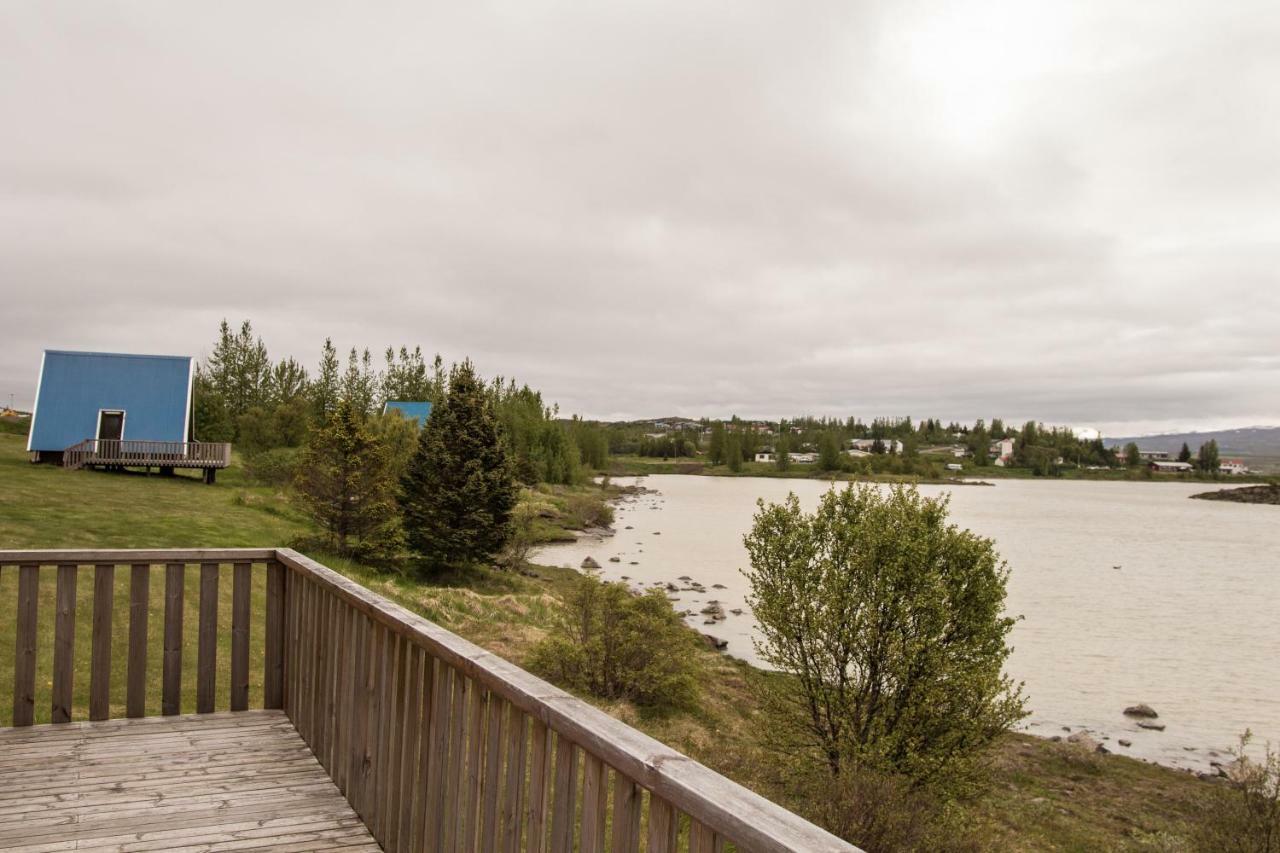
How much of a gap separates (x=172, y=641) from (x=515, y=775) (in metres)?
3.60

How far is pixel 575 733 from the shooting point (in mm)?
1619

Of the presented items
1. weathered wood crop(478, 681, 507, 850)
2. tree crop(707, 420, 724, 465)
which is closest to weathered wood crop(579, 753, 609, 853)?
weathered wood crop(478, 681, 507, 850)

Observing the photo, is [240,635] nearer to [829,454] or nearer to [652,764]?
[652,764]

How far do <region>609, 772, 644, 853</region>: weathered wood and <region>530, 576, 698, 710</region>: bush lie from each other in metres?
15.2

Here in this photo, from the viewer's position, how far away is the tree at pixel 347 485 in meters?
22.4

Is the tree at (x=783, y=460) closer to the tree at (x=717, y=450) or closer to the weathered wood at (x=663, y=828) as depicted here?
the tree at (x=717, y=450)

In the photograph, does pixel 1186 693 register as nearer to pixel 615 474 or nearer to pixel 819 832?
pixel 819 832

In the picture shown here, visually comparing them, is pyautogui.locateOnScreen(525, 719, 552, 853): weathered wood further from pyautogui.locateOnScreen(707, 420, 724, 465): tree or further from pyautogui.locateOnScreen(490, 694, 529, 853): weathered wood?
pyautogui.locateOnScreen(707, 420, 724, 465): tree

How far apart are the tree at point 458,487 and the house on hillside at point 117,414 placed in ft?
33.7

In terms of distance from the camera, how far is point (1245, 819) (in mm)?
12023

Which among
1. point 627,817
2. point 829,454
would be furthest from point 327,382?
point 829,454

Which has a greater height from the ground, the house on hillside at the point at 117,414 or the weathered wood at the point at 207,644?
the house on hillside at the point at 117,414

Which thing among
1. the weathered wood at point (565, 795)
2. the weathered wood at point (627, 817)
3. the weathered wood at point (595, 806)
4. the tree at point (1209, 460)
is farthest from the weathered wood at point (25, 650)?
the tree at point (1209, 460)

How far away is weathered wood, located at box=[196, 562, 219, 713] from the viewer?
459 centimetres
